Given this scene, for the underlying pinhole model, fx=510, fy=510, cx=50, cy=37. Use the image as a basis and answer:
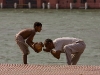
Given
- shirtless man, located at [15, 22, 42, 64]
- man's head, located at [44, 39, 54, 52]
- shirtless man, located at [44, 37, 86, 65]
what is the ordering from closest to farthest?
man's head, located at [44, 39, 54, 52], shirtless man, located at [44, 37, 86, 65], shirtless man, located at [15, 22, 42, 64]

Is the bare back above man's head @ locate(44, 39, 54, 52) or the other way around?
above

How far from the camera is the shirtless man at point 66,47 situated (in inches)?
454

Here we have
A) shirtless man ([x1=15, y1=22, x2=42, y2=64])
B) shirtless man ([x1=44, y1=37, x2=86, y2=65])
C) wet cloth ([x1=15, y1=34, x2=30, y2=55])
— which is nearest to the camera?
shirtless man ([x1=44, y1=37, x2=86, y2=65])

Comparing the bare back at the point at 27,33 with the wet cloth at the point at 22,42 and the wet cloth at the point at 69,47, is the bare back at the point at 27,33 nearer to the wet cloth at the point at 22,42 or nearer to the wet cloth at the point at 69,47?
the wet cloth at the point at 22,42

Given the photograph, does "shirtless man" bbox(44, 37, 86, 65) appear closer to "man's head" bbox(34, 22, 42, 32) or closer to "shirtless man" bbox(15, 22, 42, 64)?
"man's head" bbox(34, 22, 42, 32)

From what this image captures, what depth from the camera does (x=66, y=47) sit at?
1185 centimetres

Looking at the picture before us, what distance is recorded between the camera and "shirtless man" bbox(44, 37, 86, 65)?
11.5 metres

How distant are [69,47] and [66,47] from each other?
0.09 m

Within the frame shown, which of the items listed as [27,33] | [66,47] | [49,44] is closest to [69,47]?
[66,47]

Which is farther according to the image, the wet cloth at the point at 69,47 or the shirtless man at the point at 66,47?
the wet cloth at the point at 69,47

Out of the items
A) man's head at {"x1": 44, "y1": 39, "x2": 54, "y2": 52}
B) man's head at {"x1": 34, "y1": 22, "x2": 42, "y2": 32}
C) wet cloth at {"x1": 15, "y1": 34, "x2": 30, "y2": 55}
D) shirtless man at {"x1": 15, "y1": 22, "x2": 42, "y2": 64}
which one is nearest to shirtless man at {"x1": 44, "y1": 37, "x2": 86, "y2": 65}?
man's head at {"x1": 44, "y1": 39, "x2": 54, "y2": 52}

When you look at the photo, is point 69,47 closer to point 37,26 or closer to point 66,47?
point 66,47

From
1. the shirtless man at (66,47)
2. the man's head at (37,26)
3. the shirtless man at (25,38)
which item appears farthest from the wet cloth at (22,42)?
the shirtless man at (66,47)

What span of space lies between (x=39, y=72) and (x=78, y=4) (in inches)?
3320
